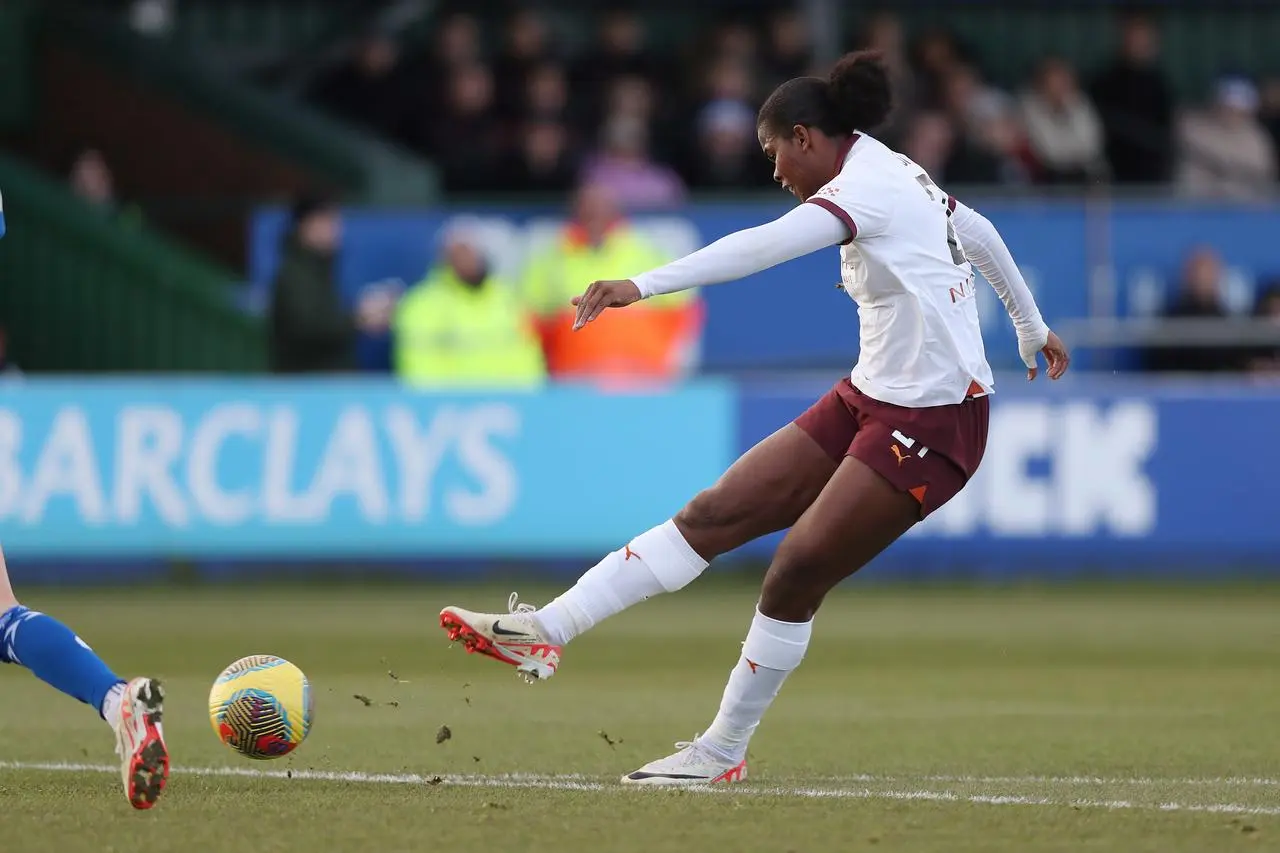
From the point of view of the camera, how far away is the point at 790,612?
703cm

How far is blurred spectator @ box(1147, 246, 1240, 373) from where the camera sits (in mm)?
16703

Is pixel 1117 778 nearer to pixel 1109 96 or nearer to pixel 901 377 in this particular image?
pixel 901 377

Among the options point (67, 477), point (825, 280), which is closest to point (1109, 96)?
point (825, 280)

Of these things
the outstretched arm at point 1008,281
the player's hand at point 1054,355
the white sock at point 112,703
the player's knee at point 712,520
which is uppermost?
the outstretched arm at point 1008,281

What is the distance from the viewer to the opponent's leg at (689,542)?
706 cm

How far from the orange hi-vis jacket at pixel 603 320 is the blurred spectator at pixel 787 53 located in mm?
3467

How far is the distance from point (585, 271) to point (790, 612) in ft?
31.3

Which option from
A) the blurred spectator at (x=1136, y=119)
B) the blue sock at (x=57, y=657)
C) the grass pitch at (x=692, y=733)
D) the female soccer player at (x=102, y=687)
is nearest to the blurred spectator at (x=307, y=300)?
the grass pitch at (x=692, y=733)

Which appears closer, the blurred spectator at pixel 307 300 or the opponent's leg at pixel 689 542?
the opponent's leg at pixel 689 542

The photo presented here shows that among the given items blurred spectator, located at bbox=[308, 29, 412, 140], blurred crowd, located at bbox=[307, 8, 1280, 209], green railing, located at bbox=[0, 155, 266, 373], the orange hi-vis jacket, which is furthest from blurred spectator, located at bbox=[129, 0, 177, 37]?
the orange hi-vis jacket

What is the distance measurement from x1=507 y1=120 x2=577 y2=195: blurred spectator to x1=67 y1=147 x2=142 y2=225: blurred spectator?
3243 mm

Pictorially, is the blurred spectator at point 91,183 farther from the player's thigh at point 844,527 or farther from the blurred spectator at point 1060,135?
the player's thigh at point 844,527

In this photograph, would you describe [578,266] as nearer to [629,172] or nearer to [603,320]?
[603,320]

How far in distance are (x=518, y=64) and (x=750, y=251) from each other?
12.7 m
